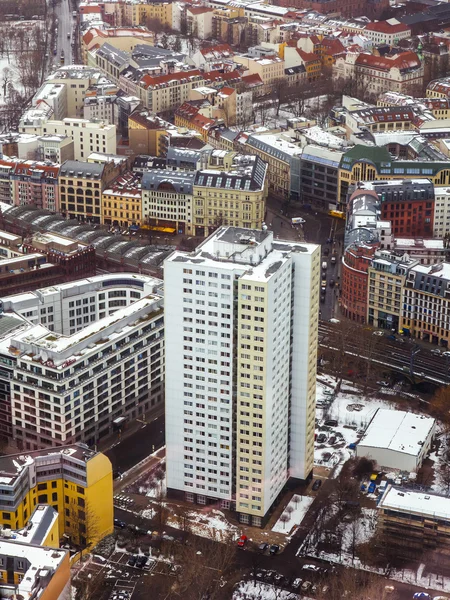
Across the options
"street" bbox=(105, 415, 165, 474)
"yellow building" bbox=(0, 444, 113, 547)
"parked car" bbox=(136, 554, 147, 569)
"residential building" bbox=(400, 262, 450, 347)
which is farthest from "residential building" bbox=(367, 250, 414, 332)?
"parked car" bbox=(136, 554, 147, 569)

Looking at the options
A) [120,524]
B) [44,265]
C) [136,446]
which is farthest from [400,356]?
[120,524]

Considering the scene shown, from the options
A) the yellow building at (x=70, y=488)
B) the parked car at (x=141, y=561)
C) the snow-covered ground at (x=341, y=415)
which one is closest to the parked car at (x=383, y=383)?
the snow-covered ground at (x=341, y=415)

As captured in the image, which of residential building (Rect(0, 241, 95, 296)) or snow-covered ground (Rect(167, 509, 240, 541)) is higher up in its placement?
residential building (Rect(0, 241, 95, 296))

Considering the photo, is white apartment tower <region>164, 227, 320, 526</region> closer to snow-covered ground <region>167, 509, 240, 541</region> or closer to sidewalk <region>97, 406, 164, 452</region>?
snow-covered ground <region>167, 509, 240, 541</region>

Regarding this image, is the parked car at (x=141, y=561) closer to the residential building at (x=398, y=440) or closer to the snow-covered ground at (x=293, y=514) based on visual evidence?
the snow-covered ground at (x=293, y=514)

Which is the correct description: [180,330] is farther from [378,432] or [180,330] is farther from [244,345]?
[378,432]

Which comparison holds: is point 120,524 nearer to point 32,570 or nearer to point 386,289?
point 32,570

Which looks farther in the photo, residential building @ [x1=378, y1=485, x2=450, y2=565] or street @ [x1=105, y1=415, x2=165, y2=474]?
street @ [x1=105, y1=415, x2=165, y2=474]

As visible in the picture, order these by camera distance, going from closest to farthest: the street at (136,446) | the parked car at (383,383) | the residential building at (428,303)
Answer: the street at (136,446)
the parked car at (383,383)
the residential building at (428,303)
